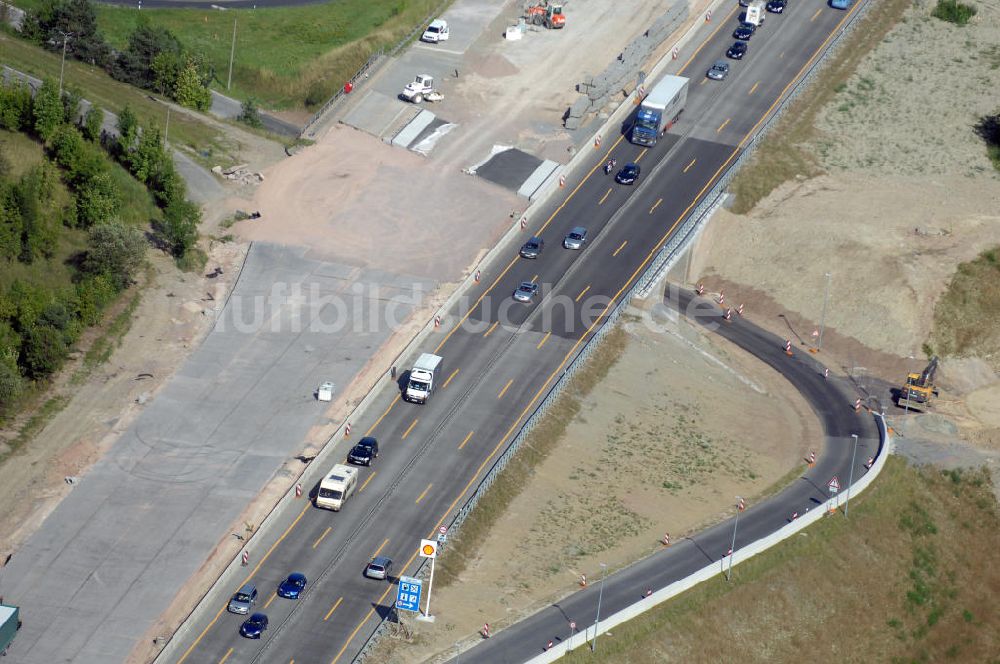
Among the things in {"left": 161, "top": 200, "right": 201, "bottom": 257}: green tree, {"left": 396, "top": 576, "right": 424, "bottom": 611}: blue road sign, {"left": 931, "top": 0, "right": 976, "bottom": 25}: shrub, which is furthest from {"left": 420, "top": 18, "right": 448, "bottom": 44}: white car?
{"left": 396, "top": 576, "right": 424, "bottom": 611}: blue road sign

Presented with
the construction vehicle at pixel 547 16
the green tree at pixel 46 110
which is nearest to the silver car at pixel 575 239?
the construction vehicle at pixel 547 16

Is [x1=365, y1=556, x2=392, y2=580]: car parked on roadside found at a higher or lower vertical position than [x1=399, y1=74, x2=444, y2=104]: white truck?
lower

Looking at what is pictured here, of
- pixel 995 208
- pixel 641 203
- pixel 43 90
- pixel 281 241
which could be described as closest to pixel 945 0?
pixel 995 208

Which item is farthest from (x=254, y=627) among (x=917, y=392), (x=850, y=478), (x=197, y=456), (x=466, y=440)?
(x=917, y=392)

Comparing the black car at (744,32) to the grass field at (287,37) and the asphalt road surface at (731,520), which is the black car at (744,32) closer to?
the grass field at (287,37)

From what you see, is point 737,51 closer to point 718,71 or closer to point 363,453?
point 718,71

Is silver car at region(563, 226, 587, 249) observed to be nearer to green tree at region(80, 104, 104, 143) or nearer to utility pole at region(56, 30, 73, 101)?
green tree at region(80, 104, 104, 143)

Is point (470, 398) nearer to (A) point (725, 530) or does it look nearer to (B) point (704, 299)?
(A) point (725, 530)
